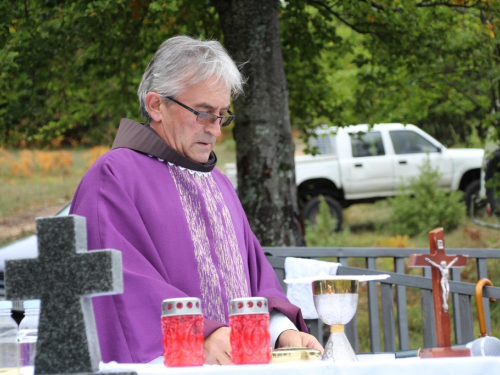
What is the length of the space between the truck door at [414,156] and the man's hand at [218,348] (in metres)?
13.2

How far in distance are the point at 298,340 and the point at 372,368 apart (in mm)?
967

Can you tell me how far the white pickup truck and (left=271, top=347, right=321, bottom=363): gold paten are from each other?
12853mm

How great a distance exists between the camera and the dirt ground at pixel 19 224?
1694 centimetres

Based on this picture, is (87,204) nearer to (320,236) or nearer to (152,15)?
(152,15)

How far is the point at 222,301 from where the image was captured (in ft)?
11.2

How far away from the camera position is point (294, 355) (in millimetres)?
2518

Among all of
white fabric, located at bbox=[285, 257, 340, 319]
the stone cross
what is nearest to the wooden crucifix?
the stone cross

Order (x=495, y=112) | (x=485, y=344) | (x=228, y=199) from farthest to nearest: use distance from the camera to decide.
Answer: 1. (x=495, y=112)
2. (x=228, y=199)
3. (x=485, y=344)

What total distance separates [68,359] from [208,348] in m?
0.71

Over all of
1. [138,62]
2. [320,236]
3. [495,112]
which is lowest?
[320,236]

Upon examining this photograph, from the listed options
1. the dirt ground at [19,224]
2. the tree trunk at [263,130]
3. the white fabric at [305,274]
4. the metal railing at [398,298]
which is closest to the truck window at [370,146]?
the dirt ground at [19,224]

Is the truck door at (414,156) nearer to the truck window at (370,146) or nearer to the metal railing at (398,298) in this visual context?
the truck window at (370,146)

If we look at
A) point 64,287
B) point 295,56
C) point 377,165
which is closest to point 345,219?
point 377,165

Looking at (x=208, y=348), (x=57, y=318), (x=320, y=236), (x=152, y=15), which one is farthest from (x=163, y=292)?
(x=320, y=236)
